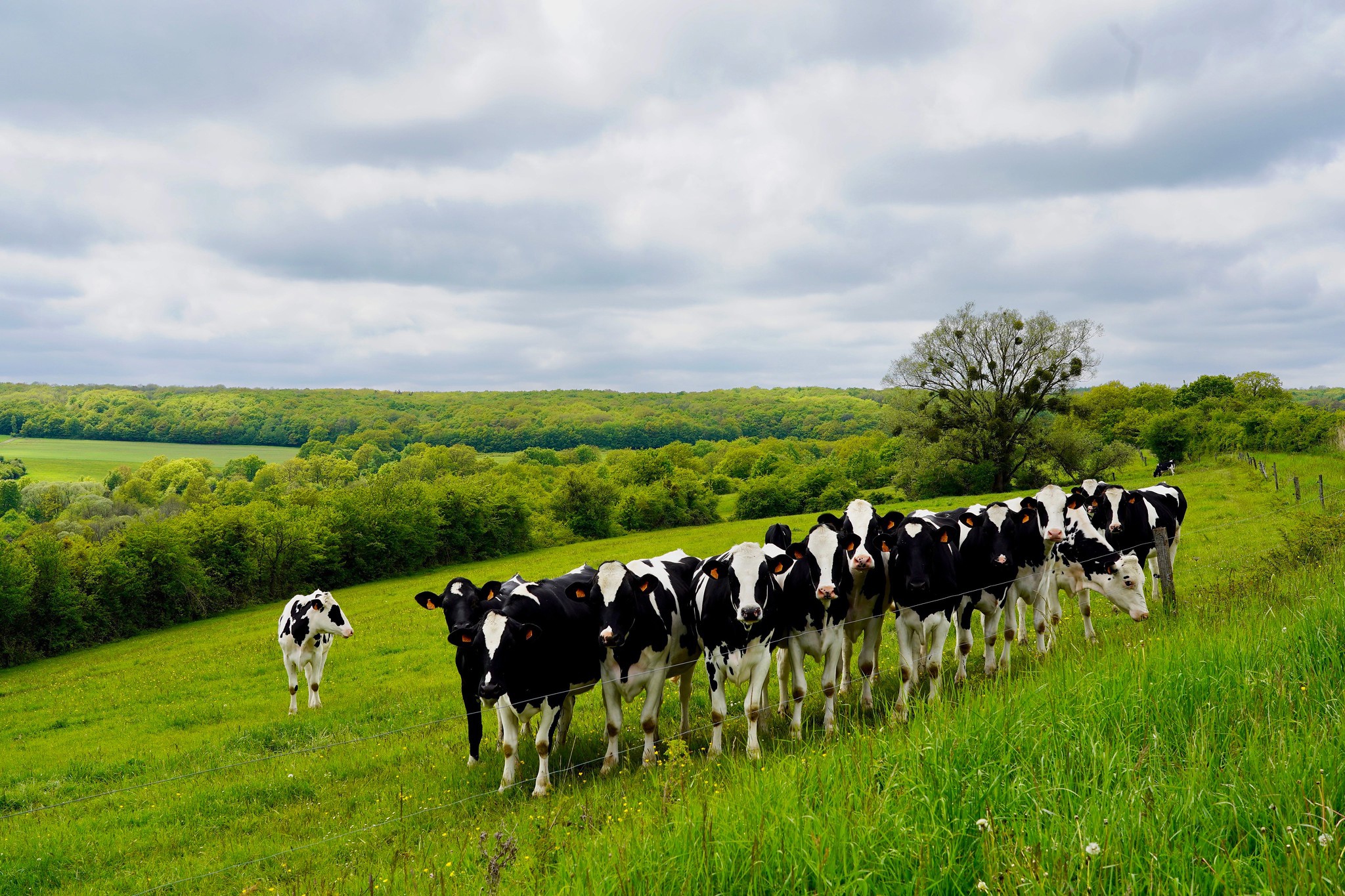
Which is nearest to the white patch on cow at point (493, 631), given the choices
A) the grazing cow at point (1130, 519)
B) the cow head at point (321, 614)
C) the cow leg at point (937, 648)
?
the cow leg at point (937, 648)

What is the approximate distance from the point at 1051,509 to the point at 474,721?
27.3 ft

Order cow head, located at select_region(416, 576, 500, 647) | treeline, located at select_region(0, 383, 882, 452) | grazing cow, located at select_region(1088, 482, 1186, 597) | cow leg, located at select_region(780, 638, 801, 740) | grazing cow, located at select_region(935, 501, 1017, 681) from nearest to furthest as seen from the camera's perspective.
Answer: cow leg, located at select_region(780, 638, 801, 740) < grazing cow, located at select_region(935, 501, 1017, 681) < cow head, located at select_region(416, 576, 500, 647) < grazing cow, located at select_region(1088, 482, 1186, 597) < treeline, located at select_region(0, 383, 882, 452)

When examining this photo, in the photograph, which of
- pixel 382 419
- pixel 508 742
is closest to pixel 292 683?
pixel 508 742

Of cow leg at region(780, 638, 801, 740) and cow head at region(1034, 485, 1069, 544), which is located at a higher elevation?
cow head at region(1034, 485, 1069, 544)

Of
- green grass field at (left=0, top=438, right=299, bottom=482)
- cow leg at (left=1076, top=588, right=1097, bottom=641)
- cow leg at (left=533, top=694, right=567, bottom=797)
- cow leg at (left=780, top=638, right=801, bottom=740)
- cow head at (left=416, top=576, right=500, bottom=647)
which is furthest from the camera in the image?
green grass field at (left=0, top=438, right=299, bottom=482)

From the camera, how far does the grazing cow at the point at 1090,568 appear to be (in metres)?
10.6

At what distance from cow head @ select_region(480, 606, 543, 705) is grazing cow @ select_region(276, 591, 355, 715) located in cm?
839

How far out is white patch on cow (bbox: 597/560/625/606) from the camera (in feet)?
28.1

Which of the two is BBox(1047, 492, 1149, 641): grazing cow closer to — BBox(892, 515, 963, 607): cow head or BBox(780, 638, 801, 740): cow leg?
BBox(892, 515, 963, 607): cow head

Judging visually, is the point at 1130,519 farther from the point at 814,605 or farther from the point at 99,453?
the point at 99,453

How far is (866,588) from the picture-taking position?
31.1 ft

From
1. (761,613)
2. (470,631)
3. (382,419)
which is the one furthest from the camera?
(382,419)

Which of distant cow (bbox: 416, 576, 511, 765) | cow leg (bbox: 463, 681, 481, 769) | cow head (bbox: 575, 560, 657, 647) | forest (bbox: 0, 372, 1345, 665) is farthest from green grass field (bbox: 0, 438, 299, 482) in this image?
cow head (bbox: 575, 560, 657, 647)

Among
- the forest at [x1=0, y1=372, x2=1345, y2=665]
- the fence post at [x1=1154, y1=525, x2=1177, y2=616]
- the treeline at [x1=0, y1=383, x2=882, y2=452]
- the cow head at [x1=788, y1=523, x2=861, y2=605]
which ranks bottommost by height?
the forest at [x1=0, y1=372, x2=1345, y2=665]
